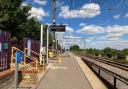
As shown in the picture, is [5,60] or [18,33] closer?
[5,60]

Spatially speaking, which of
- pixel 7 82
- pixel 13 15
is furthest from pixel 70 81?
pixel 13 15

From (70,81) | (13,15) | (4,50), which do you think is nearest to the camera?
(4,50)

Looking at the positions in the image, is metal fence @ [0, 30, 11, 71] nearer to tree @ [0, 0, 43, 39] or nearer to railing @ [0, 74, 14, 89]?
railing @ [0, 74, 14, 89]

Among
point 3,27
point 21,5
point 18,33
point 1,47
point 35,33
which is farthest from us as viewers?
point 35,33

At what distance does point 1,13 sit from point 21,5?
4.34 m

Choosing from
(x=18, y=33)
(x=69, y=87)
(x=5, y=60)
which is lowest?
(x=69, y=87)

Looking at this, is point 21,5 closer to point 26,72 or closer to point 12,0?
point 12,0

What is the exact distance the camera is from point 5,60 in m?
18.1

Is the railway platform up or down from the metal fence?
down

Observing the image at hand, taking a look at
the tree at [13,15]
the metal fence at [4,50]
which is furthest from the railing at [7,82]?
the tree at [13,15]

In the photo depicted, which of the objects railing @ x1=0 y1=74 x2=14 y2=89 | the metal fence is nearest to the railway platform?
railing @ x1=0 y1=74 x2=14 y2=89

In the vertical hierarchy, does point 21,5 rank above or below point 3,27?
above

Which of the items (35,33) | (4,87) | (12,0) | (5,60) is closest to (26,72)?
(5,60)

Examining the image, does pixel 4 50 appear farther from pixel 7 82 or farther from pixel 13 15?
pixel 13 15
